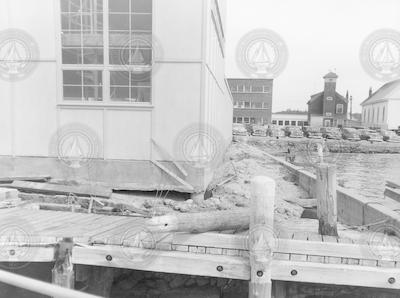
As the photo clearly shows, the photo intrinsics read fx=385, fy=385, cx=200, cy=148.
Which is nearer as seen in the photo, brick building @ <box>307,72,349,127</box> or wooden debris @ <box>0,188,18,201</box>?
wooden debris @ <box>0,188,18,201</box>

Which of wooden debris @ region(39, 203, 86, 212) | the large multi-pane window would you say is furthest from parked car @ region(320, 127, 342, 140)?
wooden debris @ region(39, 203, 86, 212)

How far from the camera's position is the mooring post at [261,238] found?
4.21 metres

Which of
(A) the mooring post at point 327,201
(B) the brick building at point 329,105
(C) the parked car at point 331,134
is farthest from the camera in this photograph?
(B) the brick building at point 329,105

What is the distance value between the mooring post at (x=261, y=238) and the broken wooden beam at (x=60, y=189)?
4.51m

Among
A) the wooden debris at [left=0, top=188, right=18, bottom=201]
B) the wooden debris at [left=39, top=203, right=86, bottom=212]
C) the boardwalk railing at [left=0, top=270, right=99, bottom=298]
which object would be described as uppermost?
the boardwalk railing at [left=0, top=270, right=99, bottom=298]

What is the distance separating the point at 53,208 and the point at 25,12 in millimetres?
5113

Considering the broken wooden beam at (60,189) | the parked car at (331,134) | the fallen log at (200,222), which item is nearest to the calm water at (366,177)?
the parked car at (331,134)

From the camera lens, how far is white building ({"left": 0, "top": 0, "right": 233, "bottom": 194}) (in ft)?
28.6

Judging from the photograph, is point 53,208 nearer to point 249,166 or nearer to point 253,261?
point 253,261

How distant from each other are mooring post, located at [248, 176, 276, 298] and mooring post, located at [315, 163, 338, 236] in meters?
1.49

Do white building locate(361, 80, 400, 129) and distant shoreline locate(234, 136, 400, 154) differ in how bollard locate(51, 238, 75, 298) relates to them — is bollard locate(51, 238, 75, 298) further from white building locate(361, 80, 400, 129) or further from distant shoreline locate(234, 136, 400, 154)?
white building locate(361, 80, 400, 129)

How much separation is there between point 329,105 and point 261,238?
74.8 meters

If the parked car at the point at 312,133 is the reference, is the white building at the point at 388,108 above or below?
above

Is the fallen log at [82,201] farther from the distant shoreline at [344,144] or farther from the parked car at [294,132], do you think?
the parked car at [294,132]
